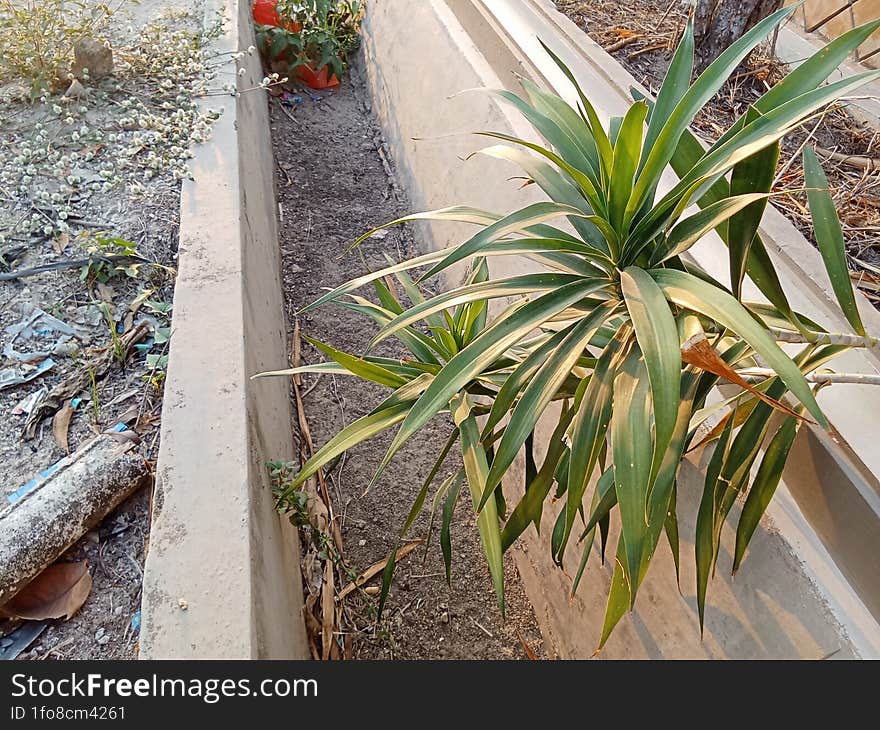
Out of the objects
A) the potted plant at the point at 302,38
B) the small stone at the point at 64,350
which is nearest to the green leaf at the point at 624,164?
the small stone at the point at 64,350

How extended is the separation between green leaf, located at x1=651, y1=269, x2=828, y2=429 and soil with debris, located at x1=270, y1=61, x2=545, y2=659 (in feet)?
3.77

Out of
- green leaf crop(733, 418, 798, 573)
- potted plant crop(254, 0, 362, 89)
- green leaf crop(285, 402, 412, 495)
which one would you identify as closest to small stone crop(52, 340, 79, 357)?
green leaf crop(285, 402, 412, 495)

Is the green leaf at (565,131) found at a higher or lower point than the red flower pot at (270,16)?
higher

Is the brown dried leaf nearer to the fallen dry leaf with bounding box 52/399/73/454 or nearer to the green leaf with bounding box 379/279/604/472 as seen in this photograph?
the green leaf with bounding box 379/279/604/472

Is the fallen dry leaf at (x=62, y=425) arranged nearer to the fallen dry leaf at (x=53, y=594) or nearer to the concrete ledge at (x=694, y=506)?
the fallen dry leaf at (x=53, y=594)

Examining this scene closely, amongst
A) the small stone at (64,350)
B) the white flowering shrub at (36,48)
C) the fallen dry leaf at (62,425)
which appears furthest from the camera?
the white flowering shrub at (36,48)

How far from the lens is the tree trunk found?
9.09 feet

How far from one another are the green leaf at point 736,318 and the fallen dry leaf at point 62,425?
4.28 feet

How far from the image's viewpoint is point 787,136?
251cm

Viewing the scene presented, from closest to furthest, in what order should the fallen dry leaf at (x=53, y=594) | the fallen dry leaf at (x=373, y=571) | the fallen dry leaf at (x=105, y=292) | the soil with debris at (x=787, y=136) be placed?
the fallen dry leaf at (x=53, y=594) < the fallen dry leaf at (x=105, y=292) < the soil with debris at (x=787, y=136) < the fallen dry leaf at (x=373, y=571)

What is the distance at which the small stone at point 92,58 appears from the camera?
268 cm

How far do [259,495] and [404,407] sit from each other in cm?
38
